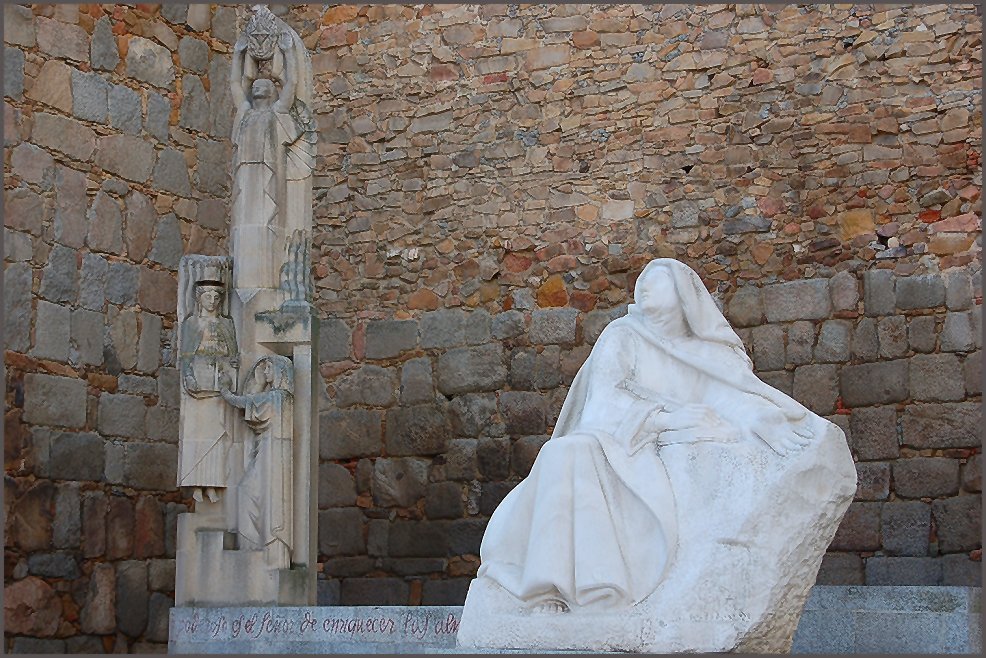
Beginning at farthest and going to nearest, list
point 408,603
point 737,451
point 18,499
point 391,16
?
point 391,16 → point 408,603 → point 18,499 → point 737,451

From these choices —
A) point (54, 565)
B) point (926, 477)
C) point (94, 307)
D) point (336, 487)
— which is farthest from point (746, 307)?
point (54, 565)

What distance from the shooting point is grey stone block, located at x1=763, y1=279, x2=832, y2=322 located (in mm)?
8219

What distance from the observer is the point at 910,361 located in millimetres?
7887

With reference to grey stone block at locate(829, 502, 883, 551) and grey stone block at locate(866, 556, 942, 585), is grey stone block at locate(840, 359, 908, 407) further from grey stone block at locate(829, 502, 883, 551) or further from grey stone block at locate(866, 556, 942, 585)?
grey stone block at locate(866, 556, 942, 585)

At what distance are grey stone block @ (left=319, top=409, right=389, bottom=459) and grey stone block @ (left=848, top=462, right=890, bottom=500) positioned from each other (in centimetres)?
317

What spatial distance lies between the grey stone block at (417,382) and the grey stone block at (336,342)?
458mm

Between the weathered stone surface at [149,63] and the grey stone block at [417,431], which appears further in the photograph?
the grey stone block at [417,431]

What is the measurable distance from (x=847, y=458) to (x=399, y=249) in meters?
5.34

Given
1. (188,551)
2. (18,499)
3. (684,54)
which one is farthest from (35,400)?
(684,54)

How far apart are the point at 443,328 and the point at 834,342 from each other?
2590 mm

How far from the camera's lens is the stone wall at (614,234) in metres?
7.87

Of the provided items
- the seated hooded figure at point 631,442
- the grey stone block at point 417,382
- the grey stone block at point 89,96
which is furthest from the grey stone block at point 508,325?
the seated hooded figure at point 631,442

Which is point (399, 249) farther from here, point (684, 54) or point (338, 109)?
point (684, 54)

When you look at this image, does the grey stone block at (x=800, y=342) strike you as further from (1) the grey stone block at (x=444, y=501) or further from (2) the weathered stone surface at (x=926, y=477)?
(1) the grey stone block at (x=444, y=501)
